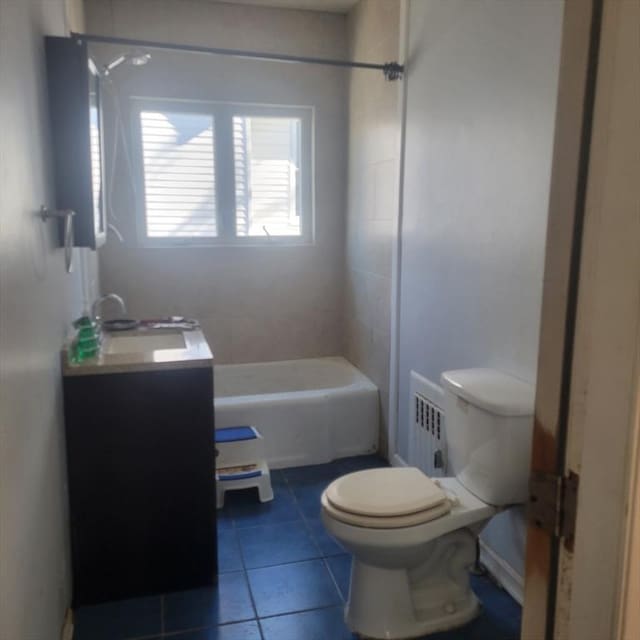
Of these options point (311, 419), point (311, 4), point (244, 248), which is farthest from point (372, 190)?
point (311, 419)

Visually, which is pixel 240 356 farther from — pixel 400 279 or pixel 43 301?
pixel 43 301

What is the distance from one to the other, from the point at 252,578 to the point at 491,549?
900 millimetres

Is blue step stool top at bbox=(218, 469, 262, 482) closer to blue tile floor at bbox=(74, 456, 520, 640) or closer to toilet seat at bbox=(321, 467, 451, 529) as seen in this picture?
blue tile floor at bbox=(74, 456, 520, 640)

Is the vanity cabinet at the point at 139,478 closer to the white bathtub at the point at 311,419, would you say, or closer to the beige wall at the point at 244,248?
the white bathtub at the point at 311,419

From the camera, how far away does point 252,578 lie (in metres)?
2.24

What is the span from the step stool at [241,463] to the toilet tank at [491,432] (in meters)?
1.12

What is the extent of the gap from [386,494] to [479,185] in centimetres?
116

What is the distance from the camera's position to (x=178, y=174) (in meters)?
3.66

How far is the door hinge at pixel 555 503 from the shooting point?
2.40ft

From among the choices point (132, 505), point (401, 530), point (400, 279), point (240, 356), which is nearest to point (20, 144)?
point (132, 505)

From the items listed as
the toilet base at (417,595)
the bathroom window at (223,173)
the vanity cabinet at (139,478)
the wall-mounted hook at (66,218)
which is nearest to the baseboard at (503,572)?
the toilet base at (417,595)

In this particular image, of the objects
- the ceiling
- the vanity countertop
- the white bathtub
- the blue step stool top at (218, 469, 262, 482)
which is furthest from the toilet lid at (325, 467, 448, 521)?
the ceiling

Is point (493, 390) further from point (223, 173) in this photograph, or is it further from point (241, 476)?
point (223, 173)

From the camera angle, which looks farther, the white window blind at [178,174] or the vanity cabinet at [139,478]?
the white window blind at [178,174]
